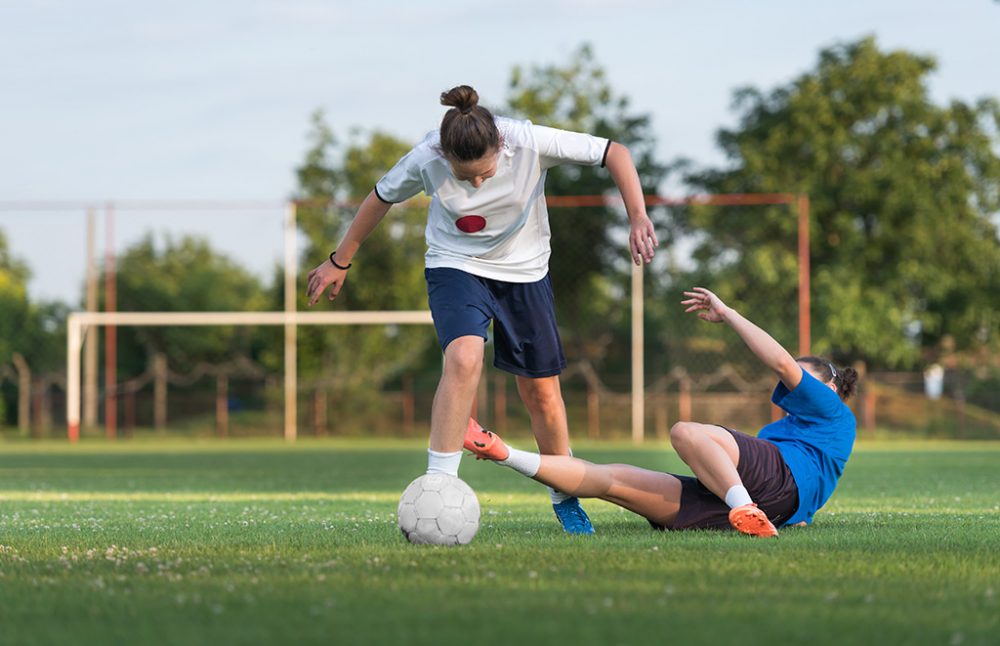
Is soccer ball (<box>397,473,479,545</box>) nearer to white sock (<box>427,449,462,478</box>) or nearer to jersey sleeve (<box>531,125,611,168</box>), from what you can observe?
white sock (<box>427,449,462,478</box>)

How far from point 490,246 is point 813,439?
159 centimetres

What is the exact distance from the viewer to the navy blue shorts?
603 cm

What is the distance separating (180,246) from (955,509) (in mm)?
42386

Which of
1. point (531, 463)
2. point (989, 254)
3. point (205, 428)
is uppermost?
point (989, 254)

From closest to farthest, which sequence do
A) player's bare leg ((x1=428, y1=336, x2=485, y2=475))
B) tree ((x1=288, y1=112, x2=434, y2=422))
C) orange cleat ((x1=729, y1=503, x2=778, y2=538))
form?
orange cleat ((x1=729, y1=503, x2=778, y2=538))
player's bare leg ((x1=428, y1=336, x2=485, y2=475))
tree ((x1=288, y1=112, x2=434, y2=422))

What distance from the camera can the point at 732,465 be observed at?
576 centimetres

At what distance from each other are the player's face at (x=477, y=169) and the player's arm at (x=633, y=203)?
0.53m

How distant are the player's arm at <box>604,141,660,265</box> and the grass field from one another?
117 centimetres

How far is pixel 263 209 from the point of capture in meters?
29.4

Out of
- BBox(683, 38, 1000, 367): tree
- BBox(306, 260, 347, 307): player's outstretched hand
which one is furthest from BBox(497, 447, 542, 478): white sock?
BBox(683, 38, 1000, 367): tree

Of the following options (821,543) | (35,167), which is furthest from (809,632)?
(35,167)

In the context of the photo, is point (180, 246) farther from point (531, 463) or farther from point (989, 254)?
point (531, 463)

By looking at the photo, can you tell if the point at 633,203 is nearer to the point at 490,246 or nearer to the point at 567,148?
the point at 567,148

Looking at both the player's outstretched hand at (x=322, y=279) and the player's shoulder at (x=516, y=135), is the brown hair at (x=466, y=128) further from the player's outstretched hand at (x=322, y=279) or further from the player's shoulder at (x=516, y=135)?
the player's outstretched hand at (x=322, y=279)
